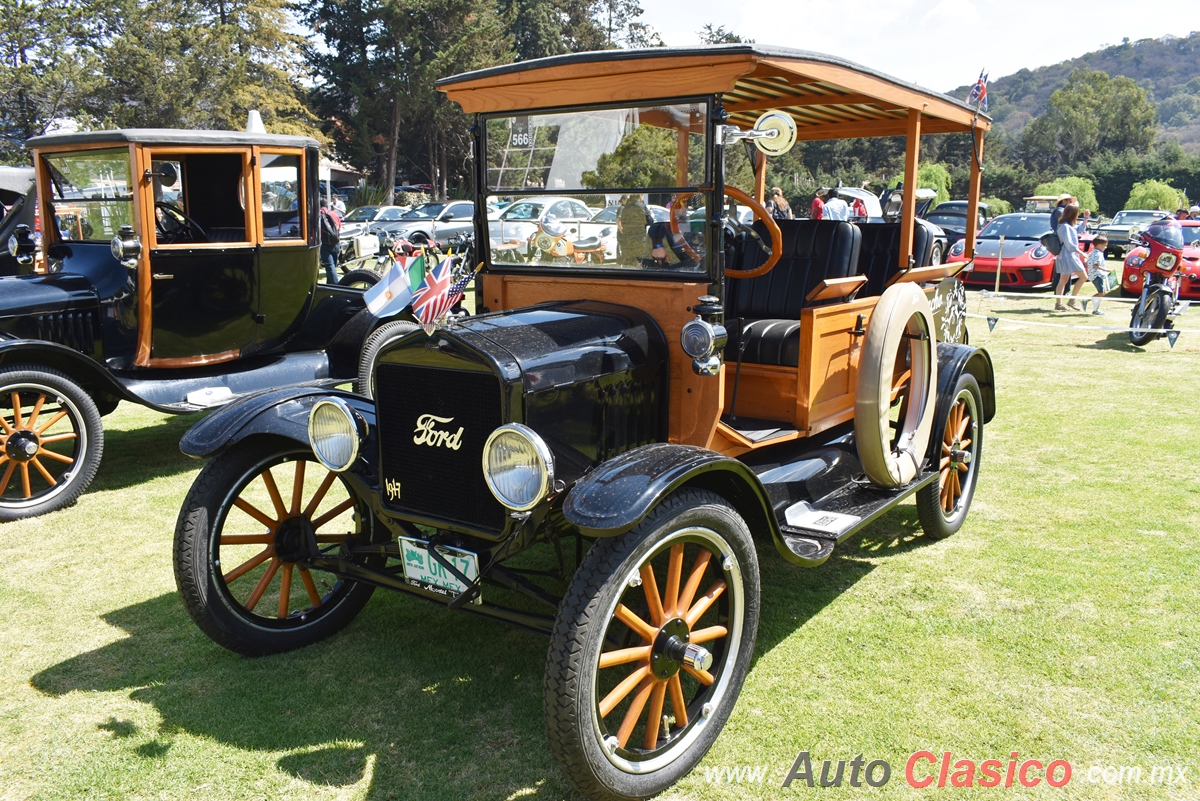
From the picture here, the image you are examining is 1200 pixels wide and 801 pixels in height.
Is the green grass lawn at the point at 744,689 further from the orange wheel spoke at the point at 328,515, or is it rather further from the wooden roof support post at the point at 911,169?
the wooden roof support post at the point at 911,169

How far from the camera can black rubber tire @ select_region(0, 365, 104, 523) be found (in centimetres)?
475

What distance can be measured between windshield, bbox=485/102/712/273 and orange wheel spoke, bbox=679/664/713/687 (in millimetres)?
1418

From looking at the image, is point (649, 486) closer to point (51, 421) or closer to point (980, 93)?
point (980, 93)

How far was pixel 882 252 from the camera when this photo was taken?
493cm

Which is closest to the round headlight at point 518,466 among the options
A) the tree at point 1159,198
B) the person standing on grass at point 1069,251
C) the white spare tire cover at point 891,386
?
the white spare tire cover at point 891,386

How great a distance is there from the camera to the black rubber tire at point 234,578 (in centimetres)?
304

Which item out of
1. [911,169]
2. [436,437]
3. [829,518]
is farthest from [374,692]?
[911,169]

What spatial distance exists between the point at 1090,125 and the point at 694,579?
7677 centimetres

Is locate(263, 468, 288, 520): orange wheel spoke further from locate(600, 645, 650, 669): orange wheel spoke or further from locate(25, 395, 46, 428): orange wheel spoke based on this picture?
locate(25, 395, 46, 428): orange wheel spoke

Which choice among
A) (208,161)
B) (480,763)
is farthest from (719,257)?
(208,161)

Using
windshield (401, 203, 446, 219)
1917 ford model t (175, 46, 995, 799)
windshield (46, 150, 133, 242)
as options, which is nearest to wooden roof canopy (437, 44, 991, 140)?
1917 ford model t (175, 46, 995, 799)

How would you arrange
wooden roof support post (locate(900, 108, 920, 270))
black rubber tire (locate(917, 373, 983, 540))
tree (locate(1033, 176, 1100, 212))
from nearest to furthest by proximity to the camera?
wooden roof support post (locate(900, 108, 920, 270))
black rubber tire (locate(917, 373, 983, 540))
tree (locate(1033, 176, 1100, 212))

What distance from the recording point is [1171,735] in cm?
276

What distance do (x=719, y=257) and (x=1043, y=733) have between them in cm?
190
